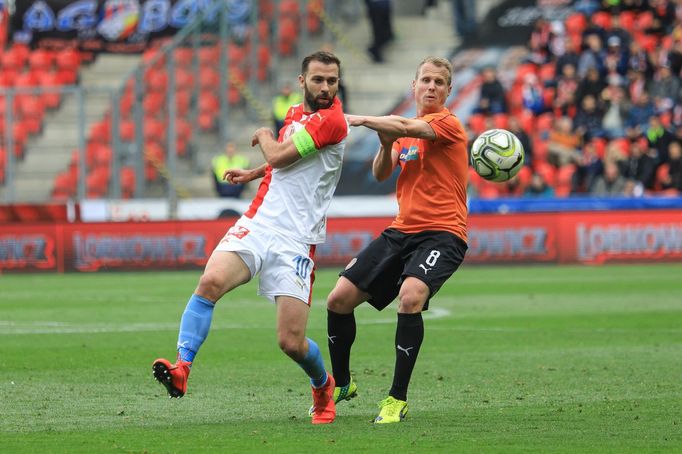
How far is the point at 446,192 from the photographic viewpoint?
837 cm

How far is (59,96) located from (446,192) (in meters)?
19.2

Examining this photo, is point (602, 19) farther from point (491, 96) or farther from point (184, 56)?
point (184, 56)

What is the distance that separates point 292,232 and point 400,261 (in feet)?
3.08

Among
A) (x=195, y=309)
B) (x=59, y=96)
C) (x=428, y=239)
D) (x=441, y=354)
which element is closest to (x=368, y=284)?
(x=428, y=239)

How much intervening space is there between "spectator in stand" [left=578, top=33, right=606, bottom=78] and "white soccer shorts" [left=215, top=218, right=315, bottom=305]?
21.4 m

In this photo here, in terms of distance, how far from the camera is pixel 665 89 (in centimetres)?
2759

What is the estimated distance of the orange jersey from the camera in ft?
27.4

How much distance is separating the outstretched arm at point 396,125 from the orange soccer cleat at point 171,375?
1706 millimetres

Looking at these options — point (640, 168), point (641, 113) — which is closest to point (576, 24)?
point (641, 113)

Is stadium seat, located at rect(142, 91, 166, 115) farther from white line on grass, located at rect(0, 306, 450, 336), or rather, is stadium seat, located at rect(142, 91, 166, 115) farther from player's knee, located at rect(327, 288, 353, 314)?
player's knee, located at rect(327, 288, 353, 314)

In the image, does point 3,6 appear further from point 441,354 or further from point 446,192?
point 446,192

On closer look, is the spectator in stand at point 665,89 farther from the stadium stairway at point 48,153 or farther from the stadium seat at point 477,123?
the stadium stairway at point 48,153

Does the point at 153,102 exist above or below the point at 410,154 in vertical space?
above

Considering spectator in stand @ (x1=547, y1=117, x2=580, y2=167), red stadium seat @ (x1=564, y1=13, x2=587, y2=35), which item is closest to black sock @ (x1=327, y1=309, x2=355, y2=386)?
spectator in stand @ (x1=547, y1=117, x2=580, y2=167)
